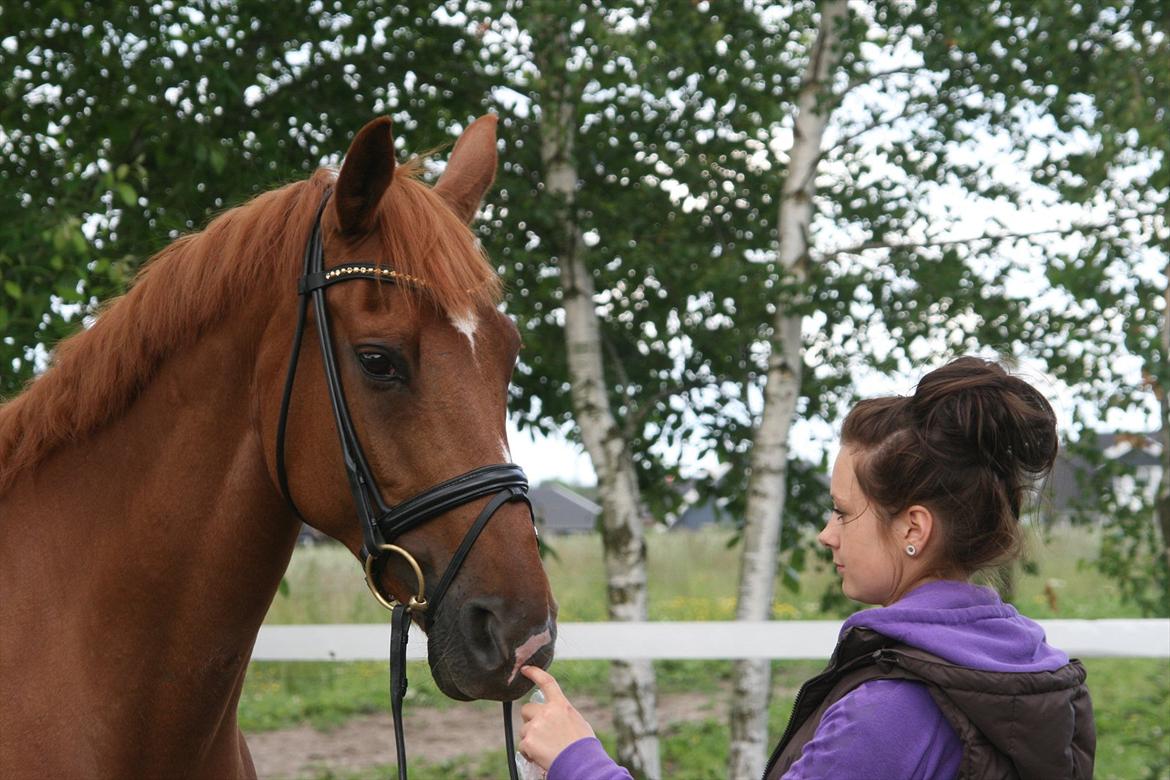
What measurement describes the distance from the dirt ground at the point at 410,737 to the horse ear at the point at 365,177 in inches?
197

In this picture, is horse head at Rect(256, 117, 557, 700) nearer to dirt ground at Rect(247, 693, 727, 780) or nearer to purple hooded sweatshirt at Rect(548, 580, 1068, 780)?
purple hooded sweatshirt at Rect(548, 580, 1068, 780)

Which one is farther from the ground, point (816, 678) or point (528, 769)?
point (816, 678)

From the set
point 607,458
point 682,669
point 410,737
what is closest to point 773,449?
point 607,458

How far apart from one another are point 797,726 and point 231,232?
132 centimetres

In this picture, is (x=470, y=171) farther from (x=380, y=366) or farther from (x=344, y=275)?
(x=380, y=366)

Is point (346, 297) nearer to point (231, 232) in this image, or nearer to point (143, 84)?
point (231, 232)

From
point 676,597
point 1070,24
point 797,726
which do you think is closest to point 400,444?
point 797,726

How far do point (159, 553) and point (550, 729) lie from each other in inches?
32.5

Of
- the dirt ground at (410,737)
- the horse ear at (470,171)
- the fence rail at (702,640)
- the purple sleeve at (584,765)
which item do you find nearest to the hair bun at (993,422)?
the purple sleeve at (584,765)

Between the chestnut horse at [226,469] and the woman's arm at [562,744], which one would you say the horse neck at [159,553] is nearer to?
the chestnut horse at [226,469]

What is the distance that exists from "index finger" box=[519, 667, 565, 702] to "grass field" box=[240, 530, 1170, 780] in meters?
3.22

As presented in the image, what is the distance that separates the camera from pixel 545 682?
1.52m

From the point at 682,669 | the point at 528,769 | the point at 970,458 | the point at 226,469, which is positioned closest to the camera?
the point at 970,458

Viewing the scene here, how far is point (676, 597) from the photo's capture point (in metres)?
11.4
